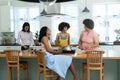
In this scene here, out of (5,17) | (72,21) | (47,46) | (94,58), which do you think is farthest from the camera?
(72,21)

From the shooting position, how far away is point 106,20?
8.59 meters

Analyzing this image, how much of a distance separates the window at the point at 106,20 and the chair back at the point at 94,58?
14.3 feet

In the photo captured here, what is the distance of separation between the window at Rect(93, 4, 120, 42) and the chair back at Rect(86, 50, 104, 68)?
436 cm

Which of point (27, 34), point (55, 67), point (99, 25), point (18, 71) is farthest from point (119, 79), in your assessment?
point (99, 25)

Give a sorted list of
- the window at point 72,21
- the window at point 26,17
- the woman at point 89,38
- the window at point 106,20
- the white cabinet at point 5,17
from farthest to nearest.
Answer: the window at point 26,17
the window at point 72,21
the window at point 106,20
the white cabinet at point 5,17
the woman at point 89,38

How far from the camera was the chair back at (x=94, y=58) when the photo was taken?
4.26m

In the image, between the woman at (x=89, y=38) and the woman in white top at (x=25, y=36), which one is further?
the woman in white top at (x=25, y=36)

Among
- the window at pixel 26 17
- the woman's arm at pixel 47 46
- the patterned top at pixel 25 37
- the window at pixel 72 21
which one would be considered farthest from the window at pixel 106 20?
the woman's arm at pixel 47 46

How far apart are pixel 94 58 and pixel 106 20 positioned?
4.53 m

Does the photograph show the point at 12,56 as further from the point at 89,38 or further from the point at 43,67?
the point at 89,38

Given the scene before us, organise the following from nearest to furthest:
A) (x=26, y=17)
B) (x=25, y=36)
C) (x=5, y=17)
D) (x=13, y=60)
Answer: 1. (x=13, y=60)
2. (x=25, y=36)
3. (x=5, y=17)
4. (x=26, y=17)

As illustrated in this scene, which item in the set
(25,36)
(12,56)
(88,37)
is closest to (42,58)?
(12,56)

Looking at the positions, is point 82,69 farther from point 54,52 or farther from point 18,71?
→ point 18,71

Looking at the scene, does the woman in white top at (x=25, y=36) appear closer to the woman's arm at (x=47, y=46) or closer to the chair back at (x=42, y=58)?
the woman's arm at (x=47, y=46)
